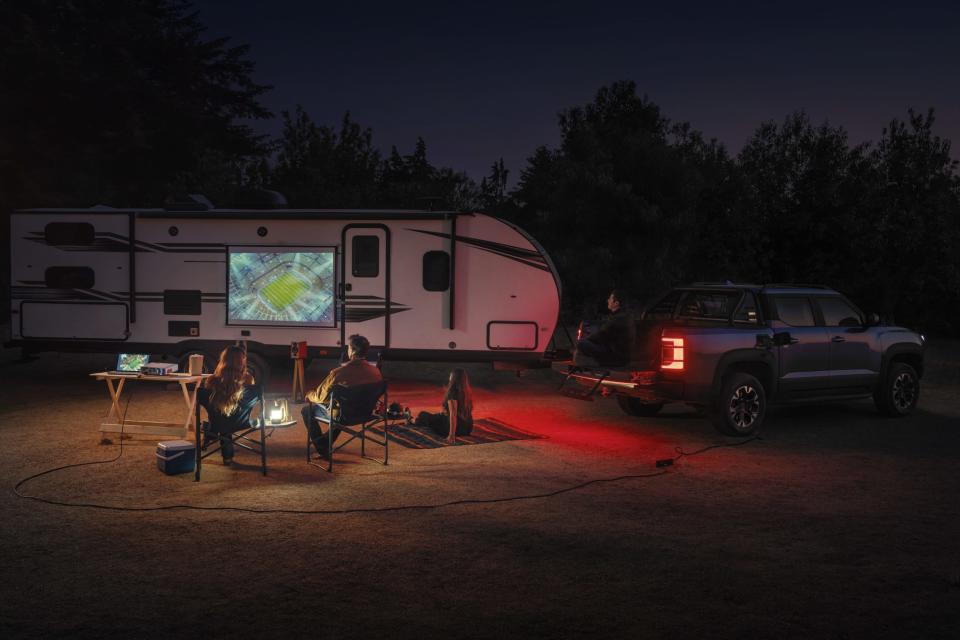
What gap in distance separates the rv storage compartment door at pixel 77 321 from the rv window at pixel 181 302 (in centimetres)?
73

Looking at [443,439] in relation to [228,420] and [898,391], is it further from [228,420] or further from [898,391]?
[898,391]

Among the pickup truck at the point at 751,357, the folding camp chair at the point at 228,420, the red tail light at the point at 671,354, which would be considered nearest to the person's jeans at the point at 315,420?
the folding camp chair at the point at 228,420

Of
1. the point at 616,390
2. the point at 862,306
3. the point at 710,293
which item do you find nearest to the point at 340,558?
the point at 616,390

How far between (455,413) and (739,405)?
3447 mm

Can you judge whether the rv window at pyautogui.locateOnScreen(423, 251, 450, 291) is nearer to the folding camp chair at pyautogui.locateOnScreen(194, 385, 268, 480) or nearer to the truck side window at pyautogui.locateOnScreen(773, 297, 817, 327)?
the truck side window at pyautogui.locateOnScreen(773, 297, 817, 327)

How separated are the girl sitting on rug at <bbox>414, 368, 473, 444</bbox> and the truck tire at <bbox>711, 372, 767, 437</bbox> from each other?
294cm

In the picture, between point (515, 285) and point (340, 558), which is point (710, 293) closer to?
point (515, 285)

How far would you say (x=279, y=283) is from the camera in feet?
42.8

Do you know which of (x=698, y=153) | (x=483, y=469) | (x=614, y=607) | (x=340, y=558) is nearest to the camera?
(x=614, y=607)

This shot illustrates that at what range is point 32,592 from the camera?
482 cm

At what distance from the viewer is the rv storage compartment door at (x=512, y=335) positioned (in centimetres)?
1251

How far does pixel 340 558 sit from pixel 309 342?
784 centimetres

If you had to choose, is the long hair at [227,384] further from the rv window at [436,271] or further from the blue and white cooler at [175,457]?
the rv window at [436,271]

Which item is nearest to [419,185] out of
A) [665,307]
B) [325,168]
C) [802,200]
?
[325,168]
